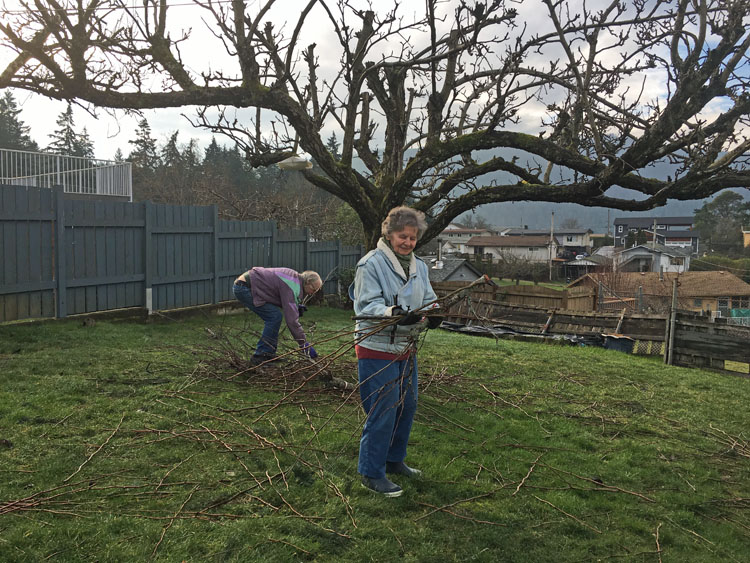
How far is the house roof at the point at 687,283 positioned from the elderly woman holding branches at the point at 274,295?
29.4 metres

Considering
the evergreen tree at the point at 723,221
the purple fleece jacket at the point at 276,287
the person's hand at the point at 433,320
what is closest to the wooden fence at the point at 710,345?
the purple fleece jacket at the point at 276,287

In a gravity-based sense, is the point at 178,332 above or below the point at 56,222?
below

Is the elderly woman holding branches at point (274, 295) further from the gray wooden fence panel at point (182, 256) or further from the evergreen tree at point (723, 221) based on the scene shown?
the evergreen tree at point (723, 221)

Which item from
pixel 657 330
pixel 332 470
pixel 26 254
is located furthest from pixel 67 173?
pixel 657 330

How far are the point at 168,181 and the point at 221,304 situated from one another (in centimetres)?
3559

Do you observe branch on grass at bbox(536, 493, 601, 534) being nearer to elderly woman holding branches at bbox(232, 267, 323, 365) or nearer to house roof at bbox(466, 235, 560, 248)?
elderly woman holding branches at bbox(232, 267, 323, 365)

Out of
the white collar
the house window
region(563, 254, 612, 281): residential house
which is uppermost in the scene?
the white collar

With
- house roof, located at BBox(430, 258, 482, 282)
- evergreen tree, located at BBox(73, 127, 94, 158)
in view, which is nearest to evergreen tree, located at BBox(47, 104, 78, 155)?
evergreen tree, located at BBox(73, 127, 94, 158)

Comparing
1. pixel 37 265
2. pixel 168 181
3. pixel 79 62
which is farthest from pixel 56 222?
pixel 168 181

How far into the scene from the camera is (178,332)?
9.32 metres

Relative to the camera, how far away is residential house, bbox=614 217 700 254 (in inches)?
2985

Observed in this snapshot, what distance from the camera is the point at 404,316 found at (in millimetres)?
3045

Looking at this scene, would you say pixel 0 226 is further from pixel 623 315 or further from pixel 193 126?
pixel 623 315

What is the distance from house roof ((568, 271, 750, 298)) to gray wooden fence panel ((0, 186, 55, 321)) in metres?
29.9
